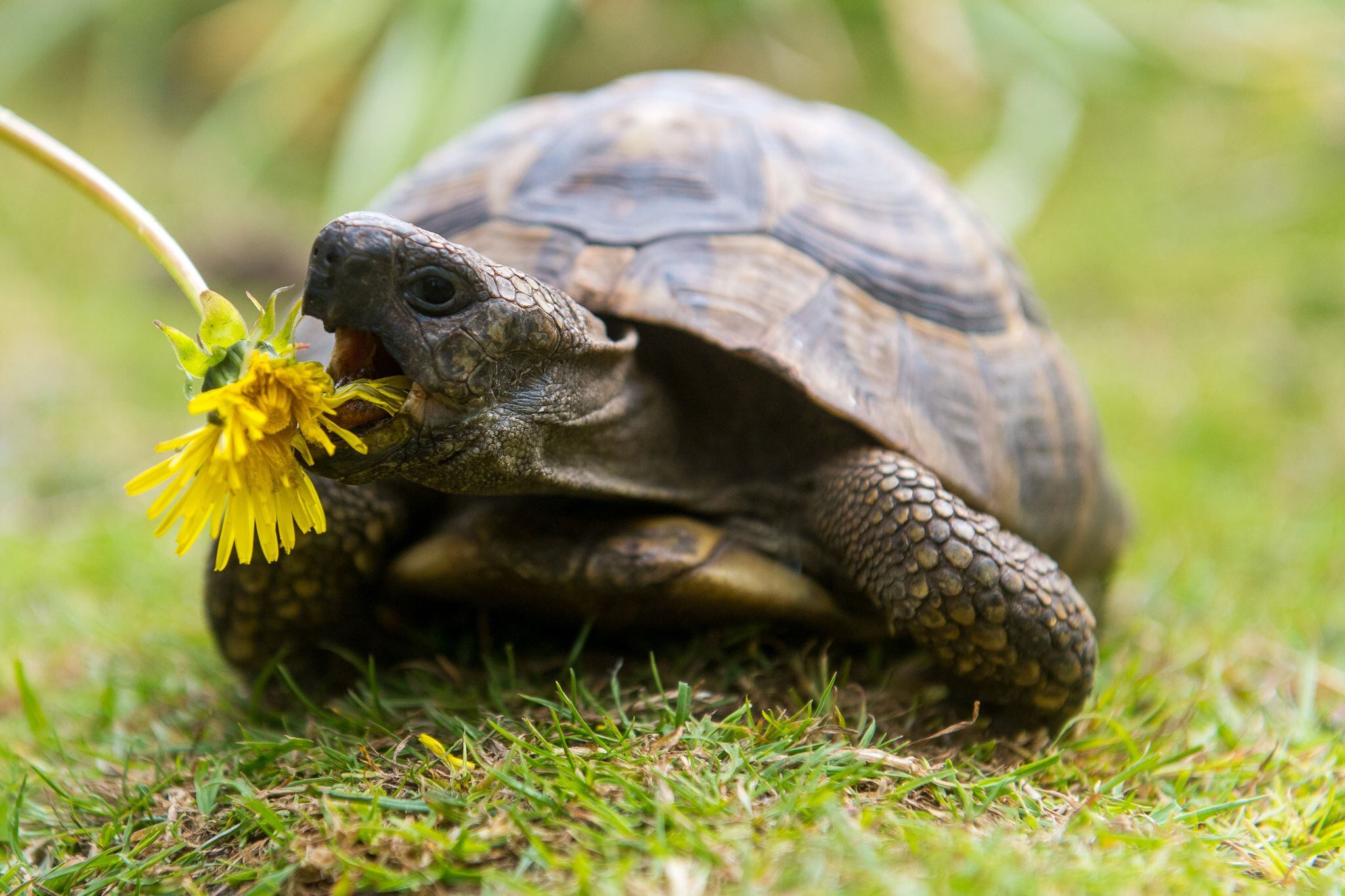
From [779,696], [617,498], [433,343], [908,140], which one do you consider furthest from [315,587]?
[908,140]

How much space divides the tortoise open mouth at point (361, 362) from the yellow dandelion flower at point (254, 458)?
57 mm

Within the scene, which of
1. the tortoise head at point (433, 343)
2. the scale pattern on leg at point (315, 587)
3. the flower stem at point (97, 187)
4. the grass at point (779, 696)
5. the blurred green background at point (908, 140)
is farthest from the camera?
the blurred green background at point (908, 140)

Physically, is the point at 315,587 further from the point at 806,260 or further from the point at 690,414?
the point at 806,260

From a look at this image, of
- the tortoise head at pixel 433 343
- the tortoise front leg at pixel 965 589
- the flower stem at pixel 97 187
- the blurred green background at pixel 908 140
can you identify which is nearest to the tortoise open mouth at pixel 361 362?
the tortoise head at pixel 433 343

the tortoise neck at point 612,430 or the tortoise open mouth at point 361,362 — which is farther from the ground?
the tortoise open mouth at point 361,362

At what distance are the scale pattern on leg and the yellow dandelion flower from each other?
1.66 feet

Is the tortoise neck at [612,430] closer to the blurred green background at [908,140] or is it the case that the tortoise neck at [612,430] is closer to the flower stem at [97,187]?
the flower stem at [97,187]

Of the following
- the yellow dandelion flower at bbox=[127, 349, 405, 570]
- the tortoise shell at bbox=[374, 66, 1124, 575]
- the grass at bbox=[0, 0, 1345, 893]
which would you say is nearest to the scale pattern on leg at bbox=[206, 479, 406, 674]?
the grass at bbox=[0, 0, 1345, 893]

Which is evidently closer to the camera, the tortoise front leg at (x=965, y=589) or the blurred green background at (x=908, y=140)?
the tortoise front leg at (x=965, y=589)

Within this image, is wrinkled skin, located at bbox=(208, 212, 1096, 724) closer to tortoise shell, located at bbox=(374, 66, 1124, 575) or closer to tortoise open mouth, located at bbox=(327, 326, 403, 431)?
tortoise open mouth, located at bbox=(327, 326, 403, 431)

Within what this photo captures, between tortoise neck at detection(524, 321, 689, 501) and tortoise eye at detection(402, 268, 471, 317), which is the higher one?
tortoise eye at detection(402, 268, 471, 317)

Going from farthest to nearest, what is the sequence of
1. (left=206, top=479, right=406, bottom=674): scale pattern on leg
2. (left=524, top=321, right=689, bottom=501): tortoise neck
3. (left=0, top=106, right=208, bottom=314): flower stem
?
1. (left=206, top=479, right=406, bottom=674): scale pattern on leg
2. (left=524, top=321, right=689, bottom=501): tortoise neck
3. (left=0, top=106, right=208, bottom=314): flower stem

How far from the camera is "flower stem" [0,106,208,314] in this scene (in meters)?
1.92

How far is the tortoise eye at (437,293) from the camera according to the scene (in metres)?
1.85
